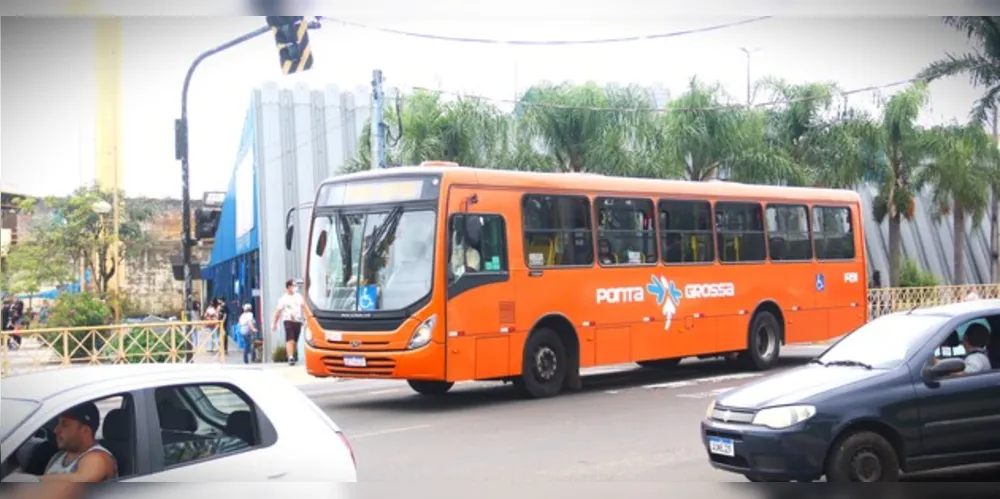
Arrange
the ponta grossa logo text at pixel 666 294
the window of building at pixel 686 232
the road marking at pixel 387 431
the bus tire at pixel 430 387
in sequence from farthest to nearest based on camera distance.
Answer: the window of building at pixel 686 232 < the ponta grossa logo text at pixel 666 294 < the bus tire at pixel 430 387 < the road marking at pixel 387 431

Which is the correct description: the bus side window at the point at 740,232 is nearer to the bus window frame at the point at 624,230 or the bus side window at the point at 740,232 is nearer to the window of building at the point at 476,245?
the bus window frame at the point at 624,230

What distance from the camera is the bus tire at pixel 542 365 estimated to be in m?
15.0

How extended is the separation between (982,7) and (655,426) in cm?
591

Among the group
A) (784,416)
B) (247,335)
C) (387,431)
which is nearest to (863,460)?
(784,416)

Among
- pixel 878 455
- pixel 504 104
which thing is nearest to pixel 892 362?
pixel 878 455

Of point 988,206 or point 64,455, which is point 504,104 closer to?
point 988,206

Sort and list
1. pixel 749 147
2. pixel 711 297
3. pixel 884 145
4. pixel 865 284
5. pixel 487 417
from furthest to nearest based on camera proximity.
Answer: pixel 749 147
pixel 865 284
pixel 711 297
pixel 884 145
pixel 487 417

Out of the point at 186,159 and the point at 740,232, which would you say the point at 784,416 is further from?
the point at 740,232

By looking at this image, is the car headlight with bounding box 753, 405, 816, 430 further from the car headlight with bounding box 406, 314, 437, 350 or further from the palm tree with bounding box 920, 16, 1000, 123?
the car headlight with bounding box 406, 314, 437, 350

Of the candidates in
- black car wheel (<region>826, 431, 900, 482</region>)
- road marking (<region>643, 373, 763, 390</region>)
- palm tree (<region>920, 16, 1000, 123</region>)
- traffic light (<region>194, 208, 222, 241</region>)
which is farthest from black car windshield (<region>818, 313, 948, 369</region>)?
traffic light (<region>194, 208, 222, 241</region>)

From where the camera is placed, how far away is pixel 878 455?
8.36 m

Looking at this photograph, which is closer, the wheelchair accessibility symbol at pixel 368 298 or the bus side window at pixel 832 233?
the wheelchair accessibility symbol at pixel 368 298

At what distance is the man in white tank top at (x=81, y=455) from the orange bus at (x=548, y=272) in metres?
8.10

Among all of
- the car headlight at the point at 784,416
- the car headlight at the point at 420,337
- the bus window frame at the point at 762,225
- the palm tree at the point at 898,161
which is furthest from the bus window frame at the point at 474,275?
the car headlight at the point at 784,416
